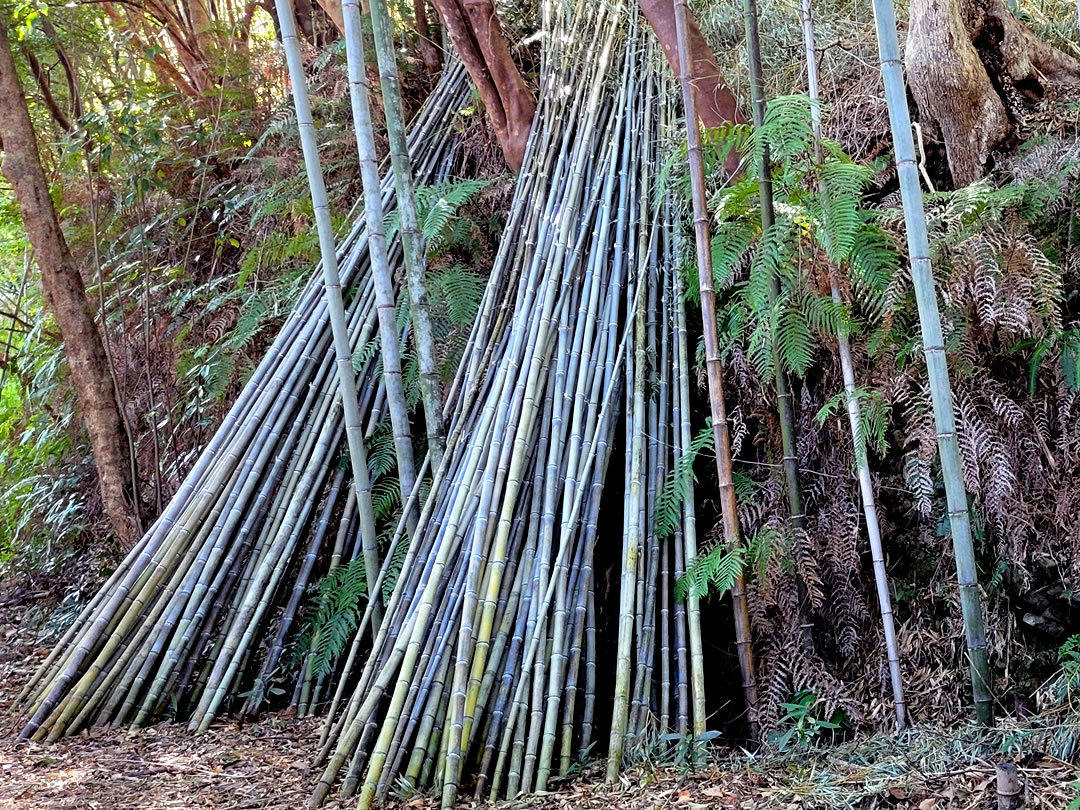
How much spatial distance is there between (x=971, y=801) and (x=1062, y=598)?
1.91 feet

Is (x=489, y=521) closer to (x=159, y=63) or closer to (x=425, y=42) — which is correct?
(x=425, y=42)

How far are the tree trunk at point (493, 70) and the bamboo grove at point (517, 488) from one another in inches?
4.2

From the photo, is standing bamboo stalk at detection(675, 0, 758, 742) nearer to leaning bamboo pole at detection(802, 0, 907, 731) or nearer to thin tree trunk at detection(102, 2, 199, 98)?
leaning bamboo pole at detection(802, 0, 907, 731)

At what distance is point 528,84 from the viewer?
11.7 ft

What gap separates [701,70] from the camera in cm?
257

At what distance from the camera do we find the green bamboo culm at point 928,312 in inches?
71.7

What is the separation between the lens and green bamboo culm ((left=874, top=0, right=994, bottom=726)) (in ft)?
5.97

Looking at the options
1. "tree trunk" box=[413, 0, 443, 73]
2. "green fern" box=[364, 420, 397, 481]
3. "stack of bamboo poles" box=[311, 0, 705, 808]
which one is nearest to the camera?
"stack of bamboo poles" box=[311, 0, 705, 808]

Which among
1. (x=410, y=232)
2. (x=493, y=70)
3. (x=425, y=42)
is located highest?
(x=425, y=42)

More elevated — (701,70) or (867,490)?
(701,70)

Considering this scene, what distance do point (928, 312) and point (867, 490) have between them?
503mm

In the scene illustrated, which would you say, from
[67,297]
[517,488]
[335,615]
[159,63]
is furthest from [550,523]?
[159,63]

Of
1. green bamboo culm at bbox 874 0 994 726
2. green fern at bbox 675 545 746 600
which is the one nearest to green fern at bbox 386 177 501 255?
green fern at bbox 675 545 746 600

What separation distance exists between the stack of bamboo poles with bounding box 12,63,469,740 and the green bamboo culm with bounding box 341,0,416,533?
0.36 metres
